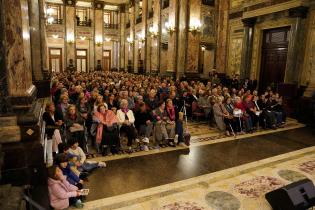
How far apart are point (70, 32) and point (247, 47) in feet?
61.6

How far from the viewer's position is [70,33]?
2489cm

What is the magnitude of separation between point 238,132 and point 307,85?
434 cm

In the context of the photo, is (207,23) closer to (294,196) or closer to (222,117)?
(222,117)

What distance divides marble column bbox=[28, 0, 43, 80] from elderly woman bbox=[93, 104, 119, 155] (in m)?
7.26

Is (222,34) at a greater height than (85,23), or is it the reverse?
(85,23)

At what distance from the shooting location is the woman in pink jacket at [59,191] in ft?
11.2

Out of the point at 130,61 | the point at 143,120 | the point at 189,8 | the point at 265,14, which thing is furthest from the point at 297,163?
the point at 130,61

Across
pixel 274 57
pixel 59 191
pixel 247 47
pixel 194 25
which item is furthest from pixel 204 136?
pixel 194 25

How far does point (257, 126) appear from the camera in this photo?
815cm

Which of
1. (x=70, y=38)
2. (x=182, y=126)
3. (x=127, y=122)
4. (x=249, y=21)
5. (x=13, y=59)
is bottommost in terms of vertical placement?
(x=182, y=126)

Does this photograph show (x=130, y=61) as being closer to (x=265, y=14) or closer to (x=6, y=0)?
(x=265, y=14)

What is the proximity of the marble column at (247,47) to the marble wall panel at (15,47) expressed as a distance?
11228 mm

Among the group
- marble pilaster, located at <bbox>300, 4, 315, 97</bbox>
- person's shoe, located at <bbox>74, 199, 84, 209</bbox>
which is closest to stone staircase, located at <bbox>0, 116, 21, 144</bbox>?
person's shoe, located at <bbox>74, 199, 84, 209</bbox>

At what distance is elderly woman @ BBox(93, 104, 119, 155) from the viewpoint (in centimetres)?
552
